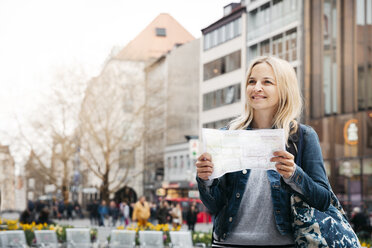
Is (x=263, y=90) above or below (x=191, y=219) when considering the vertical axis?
above

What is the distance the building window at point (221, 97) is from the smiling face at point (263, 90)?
48.7m

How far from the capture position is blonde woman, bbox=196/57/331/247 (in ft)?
10.2

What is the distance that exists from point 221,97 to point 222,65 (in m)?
2.48

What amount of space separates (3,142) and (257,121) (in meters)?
52.7

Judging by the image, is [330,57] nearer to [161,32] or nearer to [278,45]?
[278,45]

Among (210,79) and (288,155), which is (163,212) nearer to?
(210,79)

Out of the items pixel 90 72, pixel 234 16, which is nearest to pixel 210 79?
pixel 234 16

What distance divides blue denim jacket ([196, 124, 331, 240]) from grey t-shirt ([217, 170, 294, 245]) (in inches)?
1.1

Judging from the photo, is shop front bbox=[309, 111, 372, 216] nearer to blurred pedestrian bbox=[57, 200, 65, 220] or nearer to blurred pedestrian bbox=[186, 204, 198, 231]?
blurred pedestrian bbox=[186, 204, 198, 231]

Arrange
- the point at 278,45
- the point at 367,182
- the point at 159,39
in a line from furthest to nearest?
the point at 159,39 → the point at 278,45 → the point at 367,182

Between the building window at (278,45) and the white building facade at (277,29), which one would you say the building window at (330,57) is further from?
the building window at (278,45)

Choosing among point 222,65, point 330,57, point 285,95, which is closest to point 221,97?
point 222,65

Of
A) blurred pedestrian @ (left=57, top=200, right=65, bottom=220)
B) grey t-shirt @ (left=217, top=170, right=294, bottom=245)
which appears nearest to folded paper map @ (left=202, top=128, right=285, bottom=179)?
grey t-shirt @ (left=217, top=170, right=294, bottom=245)

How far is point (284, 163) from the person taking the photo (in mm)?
2945
